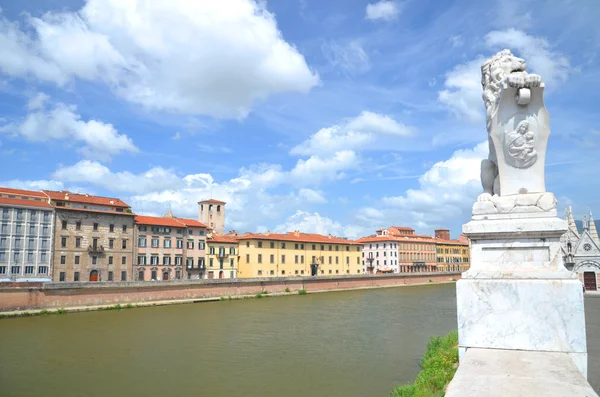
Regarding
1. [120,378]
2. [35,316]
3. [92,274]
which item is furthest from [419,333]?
[92,274]

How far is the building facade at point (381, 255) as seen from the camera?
86669 millimetres

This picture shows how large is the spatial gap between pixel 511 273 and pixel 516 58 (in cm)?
253

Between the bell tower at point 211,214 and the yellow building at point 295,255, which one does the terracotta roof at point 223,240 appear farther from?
the bell tower at point 211,214

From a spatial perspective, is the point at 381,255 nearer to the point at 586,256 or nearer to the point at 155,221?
the point at 155,221

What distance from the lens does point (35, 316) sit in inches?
1350

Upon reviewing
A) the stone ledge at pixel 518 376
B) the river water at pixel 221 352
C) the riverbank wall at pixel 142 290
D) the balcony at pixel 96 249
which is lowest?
the river water at pixel 221 352

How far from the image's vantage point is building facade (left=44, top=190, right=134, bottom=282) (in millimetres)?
45625

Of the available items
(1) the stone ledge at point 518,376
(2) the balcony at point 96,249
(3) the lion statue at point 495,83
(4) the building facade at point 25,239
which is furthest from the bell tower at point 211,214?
(1) the stone ledge at point 518,376

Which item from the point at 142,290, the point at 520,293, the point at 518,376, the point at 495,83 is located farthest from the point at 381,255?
the point at 518,376

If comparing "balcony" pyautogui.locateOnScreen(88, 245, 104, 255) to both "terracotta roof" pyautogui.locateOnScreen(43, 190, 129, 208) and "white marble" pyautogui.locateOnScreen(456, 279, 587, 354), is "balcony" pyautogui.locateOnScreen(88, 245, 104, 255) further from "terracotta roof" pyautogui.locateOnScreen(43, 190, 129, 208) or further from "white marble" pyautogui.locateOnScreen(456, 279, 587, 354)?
"white marble" pyautogui.locateOnScreen(456, 279, 587, 354)

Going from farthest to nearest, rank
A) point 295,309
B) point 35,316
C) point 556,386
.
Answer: point 295,309
point 35,316
point 556,386

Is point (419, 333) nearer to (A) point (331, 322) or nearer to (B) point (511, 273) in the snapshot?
(A) point (331, 322)

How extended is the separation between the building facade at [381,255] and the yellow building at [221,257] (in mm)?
33301

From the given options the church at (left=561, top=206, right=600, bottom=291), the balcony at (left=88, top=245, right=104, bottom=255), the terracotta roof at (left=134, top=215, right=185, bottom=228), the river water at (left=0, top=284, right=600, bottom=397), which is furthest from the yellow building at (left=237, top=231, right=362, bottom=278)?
the church at (left=561, top=206, right=600, bottom=291)
